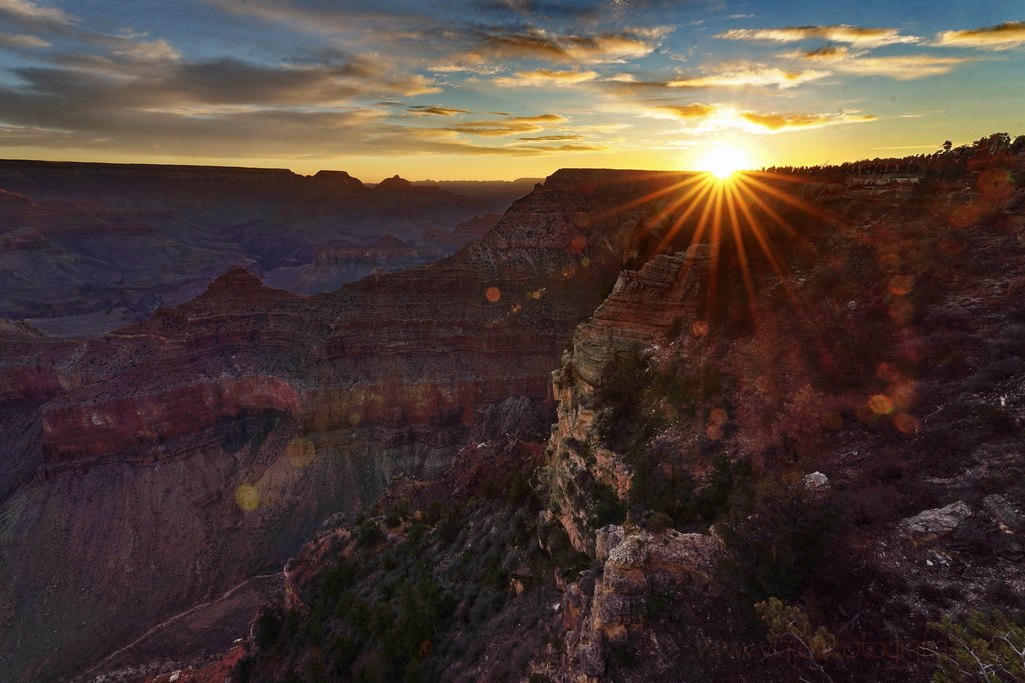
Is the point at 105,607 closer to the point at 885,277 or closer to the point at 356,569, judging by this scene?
the point at 356,569

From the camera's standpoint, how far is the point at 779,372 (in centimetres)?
1622

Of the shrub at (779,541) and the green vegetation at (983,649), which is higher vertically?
the green vegetation at (983,649)

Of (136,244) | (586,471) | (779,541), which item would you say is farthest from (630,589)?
(136,244)

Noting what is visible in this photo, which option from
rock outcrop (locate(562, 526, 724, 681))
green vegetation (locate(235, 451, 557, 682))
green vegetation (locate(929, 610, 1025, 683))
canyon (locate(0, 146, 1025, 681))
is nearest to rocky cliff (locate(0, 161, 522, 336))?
canyon (locate(0, 146, 1025, 681))

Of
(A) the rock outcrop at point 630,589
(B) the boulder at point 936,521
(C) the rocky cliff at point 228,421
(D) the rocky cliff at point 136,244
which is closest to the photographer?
(B) the boulder at point 936,521

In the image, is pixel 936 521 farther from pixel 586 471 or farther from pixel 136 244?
pixel 136 244

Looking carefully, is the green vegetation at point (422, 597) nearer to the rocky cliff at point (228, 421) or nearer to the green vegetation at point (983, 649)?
the green vegetation at point (983, 649)

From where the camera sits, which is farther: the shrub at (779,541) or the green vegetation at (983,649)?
the shrub at (779,541)

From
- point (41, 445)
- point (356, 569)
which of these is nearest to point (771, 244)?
point (356, 569)

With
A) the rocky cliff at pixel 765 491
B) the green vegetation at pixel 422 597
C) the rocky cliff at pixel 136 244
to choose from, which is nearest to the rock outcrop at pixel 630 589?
the rocky cliff at pixel 765 491

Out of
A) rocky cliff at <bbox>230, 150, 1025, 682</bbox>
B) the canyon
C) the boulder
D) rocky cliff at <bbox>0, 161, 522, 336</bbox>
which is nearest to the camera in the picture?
rocky cliff at <bbox>230, 150, 1025, 682</bbox>

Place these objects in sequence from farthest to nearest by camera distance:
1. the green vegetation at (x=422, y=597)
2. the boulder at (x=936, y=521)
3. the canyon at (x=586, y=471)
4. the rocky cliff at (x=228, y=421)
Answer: the rocky cliff at (x=228, y=421), the green vegetation at (x=422, y=597), the canyon at (x=586, y=471), the boulder at (x=936, y=521)

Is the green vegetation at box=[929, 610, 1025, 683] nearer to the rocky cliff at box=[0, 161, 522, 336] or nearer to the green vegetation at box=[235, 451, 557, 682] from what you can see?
the green vegetation at box=[235, 451, 557, 682]

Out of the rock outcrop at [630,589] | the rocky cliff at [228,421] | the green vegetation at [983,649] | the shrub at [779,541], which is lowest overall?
the rocky cliff at [228,421]
